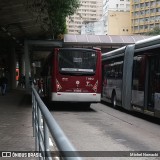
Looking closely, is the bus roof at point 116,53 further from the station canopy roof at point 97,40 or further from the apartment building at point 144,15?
the apartment building at point 144,15

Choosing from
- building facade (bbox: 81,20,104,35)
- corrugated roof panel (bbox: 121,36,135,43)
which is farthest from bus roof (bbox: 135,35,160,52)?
building facade (bbox: 81,20,104,35)

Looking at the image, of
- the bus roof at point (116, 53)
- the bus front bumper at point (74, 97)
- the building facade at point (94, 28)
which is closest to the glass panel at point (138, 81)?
the bus roof at point (116, 53)

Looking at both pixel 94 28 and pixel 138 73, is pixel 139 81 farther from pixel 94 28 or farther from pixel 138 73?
pixel 94 28

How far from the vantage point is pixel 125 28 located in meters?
150

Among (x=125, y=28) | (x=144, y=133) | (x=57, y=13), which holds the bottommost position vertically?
(x=144, y=133)

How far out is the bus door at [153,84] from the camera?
14.2m

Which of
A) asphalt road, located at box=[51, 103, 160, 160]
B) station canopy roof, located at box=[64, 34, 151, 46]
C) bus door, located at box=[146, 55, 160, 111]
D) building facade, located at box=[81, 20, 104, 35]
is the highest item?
building facade, located at box=[81, 20, 104, 35]

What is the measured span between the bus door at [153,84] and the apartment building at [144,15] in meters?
125

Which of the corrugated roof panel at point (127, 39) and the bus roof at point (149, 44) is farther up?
the corrugated roof panel at point (127, 39)

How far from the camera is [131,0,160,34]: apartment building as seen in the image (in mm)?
138250

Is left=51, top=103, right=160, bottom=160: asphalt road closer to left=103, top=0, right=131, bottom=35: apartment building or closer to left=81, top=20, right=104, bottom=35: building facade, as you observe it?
left=103, top=0, right=131, bottom=35: apartment building

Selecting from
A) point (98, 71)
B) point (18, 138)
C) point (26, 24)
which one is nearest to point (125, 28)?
point (26, 24)

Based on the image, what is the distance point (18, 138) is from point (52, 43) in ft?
100

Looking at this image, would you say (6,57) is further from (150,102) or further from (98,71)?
(150,102)
